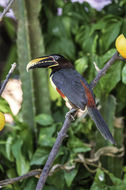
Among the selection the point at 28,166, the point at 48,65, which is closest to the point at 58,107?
the point at 28,166

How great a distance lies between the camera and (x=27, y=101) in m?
0.91

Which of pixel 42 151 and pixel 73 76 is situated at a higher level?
pixel 73 76

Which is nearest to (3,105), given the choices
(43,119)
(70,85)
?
(70,85)

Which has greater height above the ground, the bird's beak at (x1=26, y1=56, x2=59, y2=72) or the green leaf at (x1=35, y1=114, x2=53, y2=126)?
the bird's beak at (x1=26, y1=56, x2=59, y2=72)

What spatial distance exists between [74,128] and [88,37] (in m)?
0.29

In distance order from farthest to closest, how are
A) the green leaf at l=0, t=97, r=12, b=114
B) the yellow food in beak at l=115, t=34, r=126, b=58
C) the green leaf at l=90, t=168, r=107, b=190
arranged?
the green leaf at l=90, t=168, r=107, b=190 → the green leaf at l=0, t=97, r=12, b=114 → the yellow food in beak at l=115, t=34, r=126, b=58

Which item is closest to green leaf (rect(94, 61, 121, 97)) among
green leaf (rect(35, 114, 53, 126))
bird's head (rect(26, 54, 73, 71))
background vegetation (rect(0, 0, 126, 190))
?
background vegetation (rect(0, 0, 126, 190))

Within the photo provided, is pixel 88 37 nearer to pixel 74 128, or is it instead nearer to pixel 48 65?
pixel 74 128

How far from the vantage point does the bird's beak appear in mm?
455

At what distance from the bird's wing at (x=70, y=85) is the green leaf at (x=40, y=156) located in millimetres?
344

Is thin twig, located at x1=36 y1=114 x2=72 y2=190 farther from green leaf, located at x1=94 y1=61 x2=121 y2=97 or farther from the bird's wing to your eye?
green leaf, located at x1=94 y1=61 x2=121 y2=97

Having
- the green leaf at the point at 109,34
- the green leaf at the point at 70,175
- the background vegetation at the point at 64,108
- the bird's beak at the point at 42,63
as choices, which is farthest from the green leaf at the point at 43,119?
the bird's beak at the point at 42,63

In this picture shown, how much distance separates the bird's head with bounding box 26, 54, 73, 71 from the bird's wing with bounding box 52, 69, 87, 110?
0.06 feet

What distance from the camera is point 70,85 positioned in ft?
1.76
